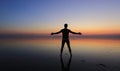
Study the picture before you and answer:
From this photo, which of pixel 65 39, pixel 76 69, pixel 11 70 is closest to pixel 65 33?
pixel 65 39

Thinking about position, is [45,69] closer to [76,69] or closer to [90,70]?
[76,69]

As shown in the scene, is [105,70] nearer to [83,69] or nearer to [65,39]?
[83,69]

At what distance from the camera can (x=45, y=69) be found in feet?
28.9

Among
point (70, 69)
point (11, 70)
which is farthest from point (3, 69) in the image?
point (70, 69)

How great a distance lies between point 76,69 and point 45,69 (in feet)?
4.66

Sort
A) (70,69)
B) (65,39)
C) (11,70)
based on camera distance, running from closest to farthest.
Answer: (11,70)
(70,69)
(65,39)

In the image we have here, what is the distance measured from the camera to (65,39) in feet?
45.0

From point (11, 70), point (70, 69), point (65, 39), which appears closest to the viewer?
point (11, 70)

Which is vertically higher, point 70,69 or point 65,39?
point 65,39

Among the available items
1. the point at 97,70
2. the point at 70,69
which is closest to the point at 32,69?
the point at 70,69

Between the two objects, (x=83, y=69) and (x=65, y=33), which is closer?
(x=83, y=69)

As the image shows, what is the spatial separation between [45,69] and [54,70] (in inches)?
17.3

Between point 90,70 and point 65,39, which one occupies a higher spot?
point 65,39

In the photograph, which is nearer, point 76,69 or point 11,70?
point 11,70
